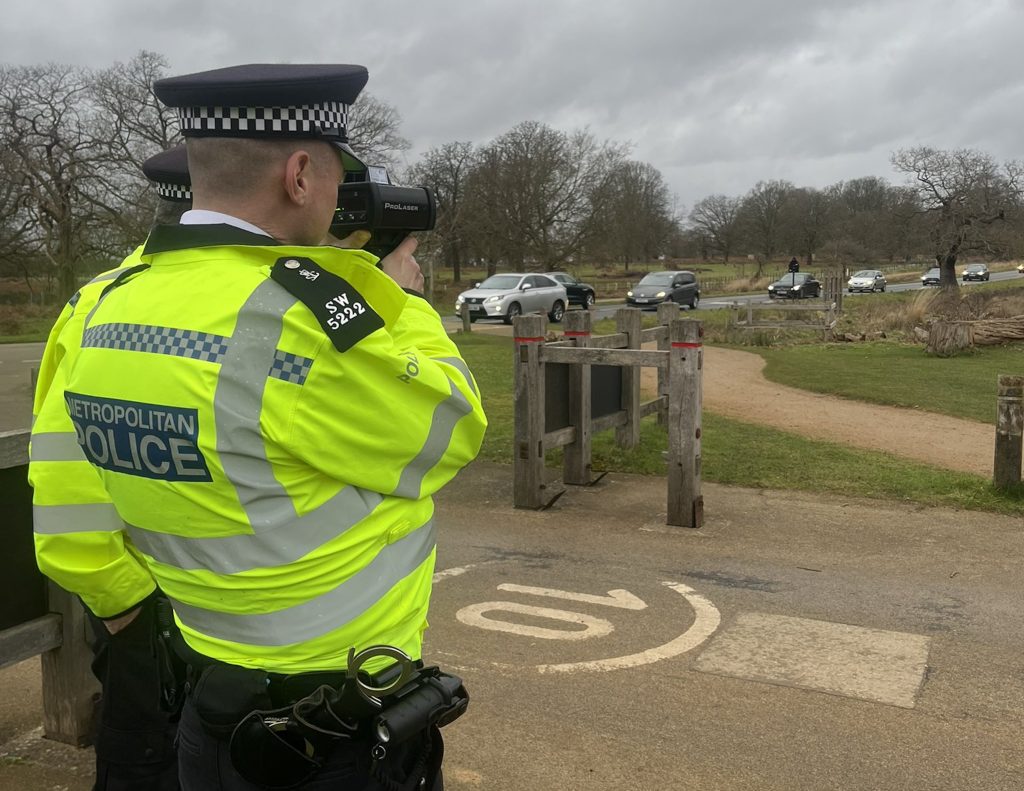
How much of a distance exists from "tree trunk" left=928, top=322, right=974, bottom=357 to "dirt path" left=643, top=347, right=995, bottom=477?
6475mm

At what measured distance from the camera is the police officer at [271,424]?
5.22ft

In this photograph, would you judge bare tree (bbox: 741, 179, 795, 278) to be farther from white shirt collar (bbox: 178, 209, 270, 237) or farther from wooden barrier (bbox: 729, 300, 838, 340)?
white shirt collar (bbox: 178, 209, 270, 237)

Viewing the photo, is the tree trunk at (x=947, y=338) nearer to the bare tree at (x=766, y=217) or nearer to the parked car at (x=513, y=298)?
the parked car at (x=513, y=298)

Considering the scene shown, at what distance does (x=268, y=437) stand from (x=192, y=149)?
1.93 feet

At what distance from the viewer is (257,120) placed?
173 centimetres

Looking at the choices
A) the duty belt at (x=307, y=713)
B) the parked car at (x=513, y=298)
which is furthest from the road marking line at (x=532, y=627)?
the parked car at (x=513, y=298)

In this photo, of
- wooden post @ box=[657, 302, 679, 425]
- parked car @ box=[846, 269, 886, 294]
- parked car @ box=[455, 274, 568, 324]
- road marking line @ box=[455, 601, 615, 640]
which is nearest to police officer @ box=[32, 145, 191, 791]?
road marking line @ box=[455, 601, 615, 640]

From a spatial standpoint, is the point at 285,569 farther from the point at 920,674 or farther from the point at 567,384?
the point at 567,384

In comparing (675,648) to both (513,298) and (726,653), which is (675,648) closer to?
(726,653)

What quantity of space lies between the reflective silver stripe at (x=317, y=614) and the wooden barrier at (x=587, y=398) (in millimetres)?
4895

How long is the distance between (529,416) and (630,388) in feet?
6.78

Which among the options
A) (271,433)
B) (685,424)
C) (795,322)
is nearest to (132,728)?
(271,433)

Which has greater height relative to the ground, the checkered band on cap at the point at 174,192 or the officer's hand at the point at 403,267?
the checkered band on cap at the point at 174,192

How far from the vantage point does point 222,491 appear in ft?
5.29
